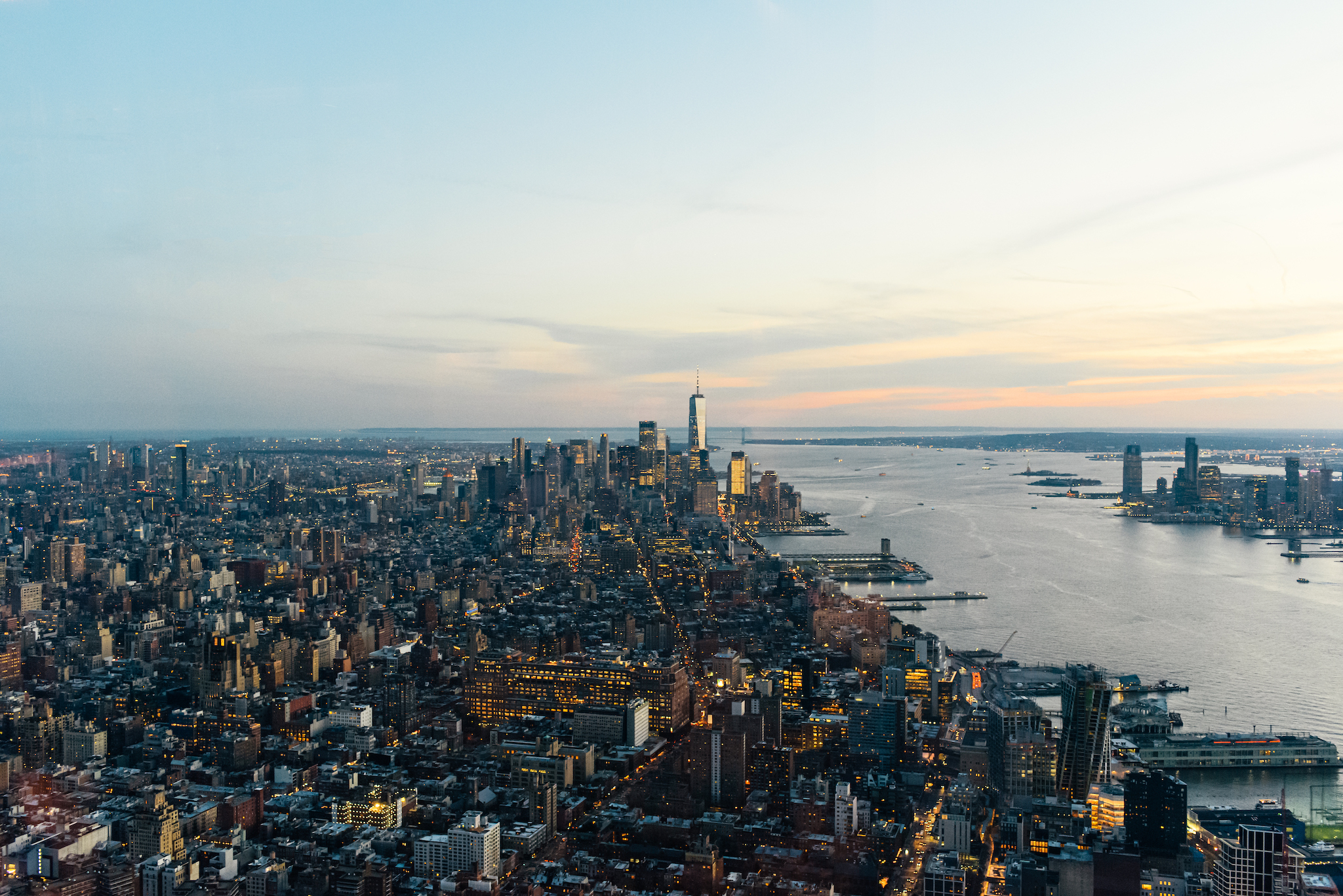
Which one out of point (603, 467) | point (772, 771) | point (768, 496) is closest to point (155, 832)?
point (772, 771)

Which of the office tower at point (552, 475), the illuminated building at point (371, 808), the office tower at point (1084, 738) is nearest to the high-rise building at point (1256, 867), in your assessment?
the office tower at point (1084, 738)

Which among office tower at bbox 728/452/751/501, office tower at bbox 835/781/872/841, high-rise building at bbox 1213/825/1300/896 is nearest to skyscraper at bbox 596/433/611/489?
office tower at bbox 728/452/751/501

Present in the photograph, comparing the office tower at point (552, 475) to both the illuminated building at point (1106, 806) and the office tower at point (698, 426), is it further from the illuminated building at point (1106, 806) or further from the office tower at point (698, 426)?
the illuminated building at point (1106, 806)

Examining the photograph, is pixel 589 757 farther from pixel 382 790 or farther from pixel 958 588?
pixel 958 588

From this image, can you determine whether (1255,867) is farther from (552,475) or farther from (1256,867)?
(552,475)

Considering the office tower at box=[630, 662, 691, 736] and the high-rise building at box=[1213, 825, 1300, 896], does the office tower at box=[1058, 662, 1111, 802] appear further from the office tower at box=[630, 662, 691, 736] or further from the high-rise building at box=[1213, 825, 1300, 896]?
the office tower at box=[630, 662, 691, 736]

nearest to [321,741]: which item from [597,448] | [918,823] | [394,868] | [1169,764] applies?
[394,868]
